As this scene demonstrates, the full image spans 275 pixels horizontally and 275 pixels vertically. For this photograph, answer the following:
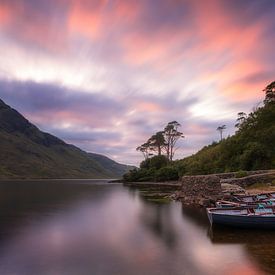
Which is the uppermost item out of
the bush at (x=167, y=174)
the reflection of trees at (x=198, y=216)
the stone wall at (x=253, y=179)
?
the bush at (x=167, y=174)

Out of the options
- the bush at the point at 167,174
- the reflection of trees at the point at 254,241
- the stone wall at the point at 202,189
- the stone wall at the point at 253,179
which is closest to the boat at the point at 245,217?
the reflection of trees at the point at 254,241

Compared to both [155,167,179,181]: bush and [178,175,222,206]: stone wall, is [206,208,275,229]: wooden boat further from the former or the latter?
[155,167,179,181]: bush

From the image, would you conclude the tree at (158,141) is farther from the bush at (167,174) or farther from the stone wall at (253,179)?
the stone wall at (253,179)

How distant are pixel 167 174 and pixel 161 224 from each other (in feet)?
233

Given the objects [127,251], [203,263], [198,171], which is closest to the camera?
[203,263]

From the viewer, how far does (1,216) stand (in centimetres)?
3119

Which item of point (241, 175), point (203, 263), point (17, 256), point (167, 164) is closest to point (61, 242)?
point (17, 256)

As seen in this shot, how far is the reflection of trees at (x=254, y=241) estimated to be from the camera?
14.8 m

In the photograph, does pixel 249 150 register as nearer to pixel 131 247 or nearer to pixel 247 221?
pixel 247 221

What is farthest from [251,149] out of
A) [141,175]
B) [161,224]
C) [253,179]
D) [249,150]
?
[141,175]

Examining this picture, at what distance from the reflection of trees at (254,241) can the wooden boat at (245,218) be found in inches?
17.7

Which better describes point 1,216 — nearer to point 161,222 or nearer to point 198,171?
point 161,222

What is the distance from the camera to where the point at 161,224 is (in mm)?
26969

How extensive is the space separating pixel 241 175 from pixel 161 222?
2642 centimetres
